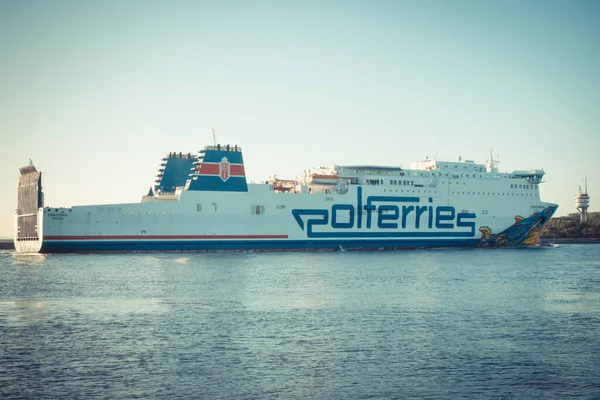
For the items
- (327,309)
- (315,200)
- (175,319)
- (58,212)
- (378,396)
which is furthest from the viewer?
(315,200)

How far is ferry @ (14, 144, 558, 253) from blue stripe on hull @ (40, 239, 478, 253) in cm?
7

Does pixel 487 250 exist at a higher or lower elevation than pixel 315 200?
lower

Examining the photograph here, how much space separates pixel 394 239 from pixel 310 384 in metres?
37.3

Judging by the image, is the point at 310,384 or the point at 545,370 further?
the point at 545,370

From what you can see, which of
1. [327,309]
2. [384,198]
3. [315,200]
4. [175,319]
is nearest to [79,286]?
[175,319]

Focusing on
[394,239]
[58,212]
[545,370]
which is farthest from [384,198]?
[545,370]

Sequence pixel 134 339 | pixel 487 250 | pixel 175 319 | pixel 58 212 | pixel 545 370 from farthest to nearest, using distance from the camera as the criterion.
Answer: pixel 487 250, pixel 58 212, pixel 175 319, pixel 134 339, pixel 545 370

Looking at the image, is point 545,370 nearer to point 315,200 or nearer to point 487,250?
point 315,200

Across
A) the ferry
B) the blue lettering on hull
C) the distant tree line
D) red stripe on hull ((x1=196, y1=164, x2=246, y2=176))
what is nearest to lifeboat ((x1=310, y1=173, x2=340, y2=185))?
the ferry

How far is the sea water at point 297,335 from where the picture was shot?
11.8 meters

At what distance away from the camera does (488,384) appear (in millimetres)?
11789

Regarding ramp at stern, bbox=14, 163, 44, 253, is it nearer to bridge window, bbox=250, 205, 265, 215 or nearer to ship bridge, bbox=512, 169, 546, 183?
bridge window, bbox=250, 205, 265, 215

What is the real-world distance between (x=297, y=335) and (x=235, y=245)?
27826 millimetres

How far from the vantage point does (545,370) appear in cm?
1275
